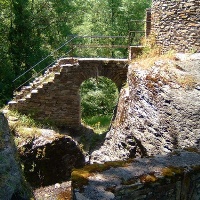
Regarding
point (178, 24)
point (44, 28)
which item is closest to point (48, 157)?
point (178, 24)

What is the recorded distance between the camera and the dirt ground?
6933 millimetres

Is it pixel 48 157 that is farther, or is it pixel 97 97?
pixel 97 97

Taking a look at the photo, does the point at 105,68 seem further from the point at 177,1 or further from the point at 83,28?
the point at 83,28

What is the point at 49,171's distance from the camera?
26.1ft

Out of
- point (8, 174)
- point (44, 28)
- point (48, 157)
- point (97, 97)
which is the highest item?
point (44, 28)

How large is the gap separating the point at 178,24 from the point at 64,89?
5499mm

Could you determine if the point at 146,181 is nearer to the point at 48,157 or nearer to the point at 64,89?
the point at 48,157

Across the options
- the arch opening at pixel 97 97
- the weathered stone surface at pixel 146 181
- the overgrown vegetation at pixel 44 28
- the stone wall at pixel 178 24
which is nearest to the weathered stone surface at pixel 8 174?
the weathered stone surface at pixel 146 181

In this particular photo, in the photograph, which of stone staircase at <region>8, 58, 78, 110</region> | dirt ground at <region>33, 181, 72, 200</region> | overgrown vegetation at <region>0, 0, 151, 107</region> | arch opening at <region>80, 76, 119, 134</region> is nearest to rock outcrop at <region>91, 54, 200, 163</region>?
→ dirt ground at <region>33, 181, 72, 200</region>

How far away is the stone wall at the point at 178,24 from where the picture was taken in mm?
7965

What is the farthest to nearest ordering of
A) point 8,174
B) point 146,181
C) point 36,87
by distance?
1. point 36,87
2. point 8,174
3. point 146,181

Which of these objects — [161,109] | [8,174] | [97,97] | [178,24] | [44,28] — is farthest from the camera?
[97,97]

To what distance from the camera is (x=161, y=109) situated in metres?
6.80

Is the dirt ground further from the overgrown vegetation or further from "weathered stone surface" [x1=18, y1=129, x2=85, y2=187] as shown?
the overgrown vegetation
